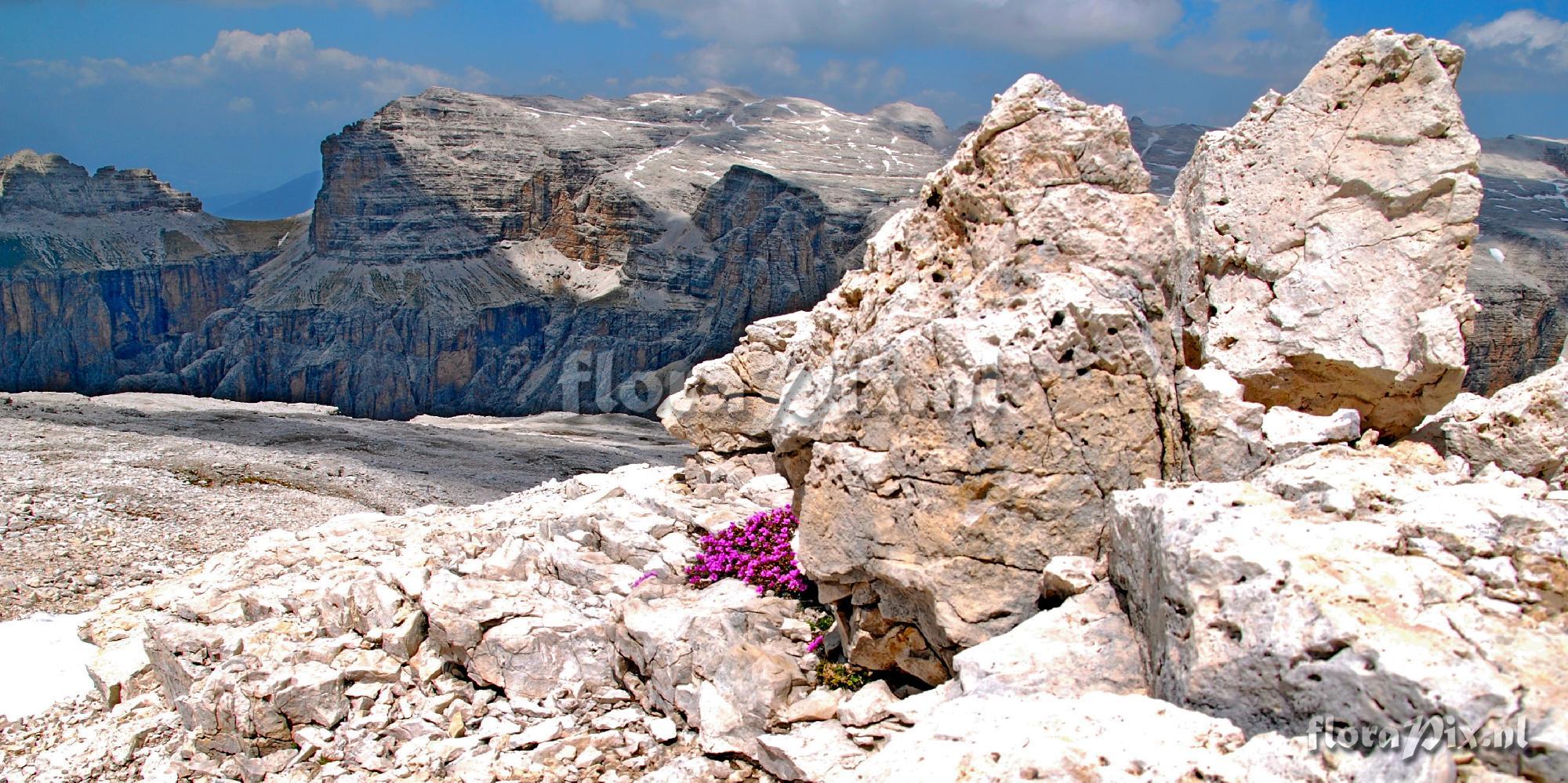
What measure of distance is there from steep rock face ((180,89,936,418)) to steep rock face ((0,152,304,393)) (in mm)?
7255

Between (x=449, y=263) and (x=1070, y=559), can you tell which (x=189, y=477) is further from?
(x=449, y=263)

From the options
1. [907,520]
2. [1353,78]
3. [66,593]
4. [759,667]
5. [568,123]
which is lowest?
[66,593]

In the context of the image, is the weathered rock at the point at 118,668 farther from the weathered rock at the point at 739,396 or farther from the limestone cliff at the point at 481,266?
the limestone cliff at the point at 481,266

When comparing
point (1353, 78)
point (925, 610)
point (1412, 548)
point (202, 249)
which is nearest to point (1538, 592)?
point (1412, 548)

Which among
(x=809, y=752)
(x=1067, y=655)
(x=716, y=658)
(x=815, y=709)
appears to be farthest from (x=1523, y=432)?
(x=716, y=658)

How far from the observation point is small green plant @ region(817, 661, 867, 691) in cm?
905

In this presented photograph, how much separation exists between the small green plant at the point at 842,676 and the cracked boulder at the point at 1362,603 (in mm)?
3242

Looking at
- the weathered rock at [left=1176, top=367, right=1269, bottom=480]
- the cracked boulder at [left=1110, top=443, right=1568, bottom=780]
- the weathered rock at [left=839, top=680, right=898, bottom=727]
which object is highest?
the weathered rock at [left=1176, top=367, right=1269, bottom=480]

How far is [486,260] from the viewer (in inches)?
4978

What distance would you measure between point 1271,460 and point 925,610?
10.6 ft

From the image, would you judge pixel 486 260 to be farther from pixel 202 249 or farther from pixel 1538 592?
pixel 1538 592

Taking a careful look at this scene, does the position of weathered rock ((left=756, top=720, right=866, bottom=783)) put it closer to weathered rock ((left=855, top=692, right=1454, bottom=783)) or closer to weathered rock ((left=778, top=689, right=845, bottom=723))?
weathered rock ((left=778, top=689, right=845, bottom=723))

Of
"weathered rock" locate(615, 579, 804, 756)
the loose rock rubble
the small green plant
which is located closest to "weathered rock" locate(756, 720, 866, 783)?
"weathered rock" locate(615, 579, 804, 756)

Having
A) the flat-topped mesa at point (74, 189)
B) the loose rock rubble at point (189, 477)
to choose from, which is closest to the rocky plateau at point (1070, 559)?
the loose rock rubble at point (189, 477)
